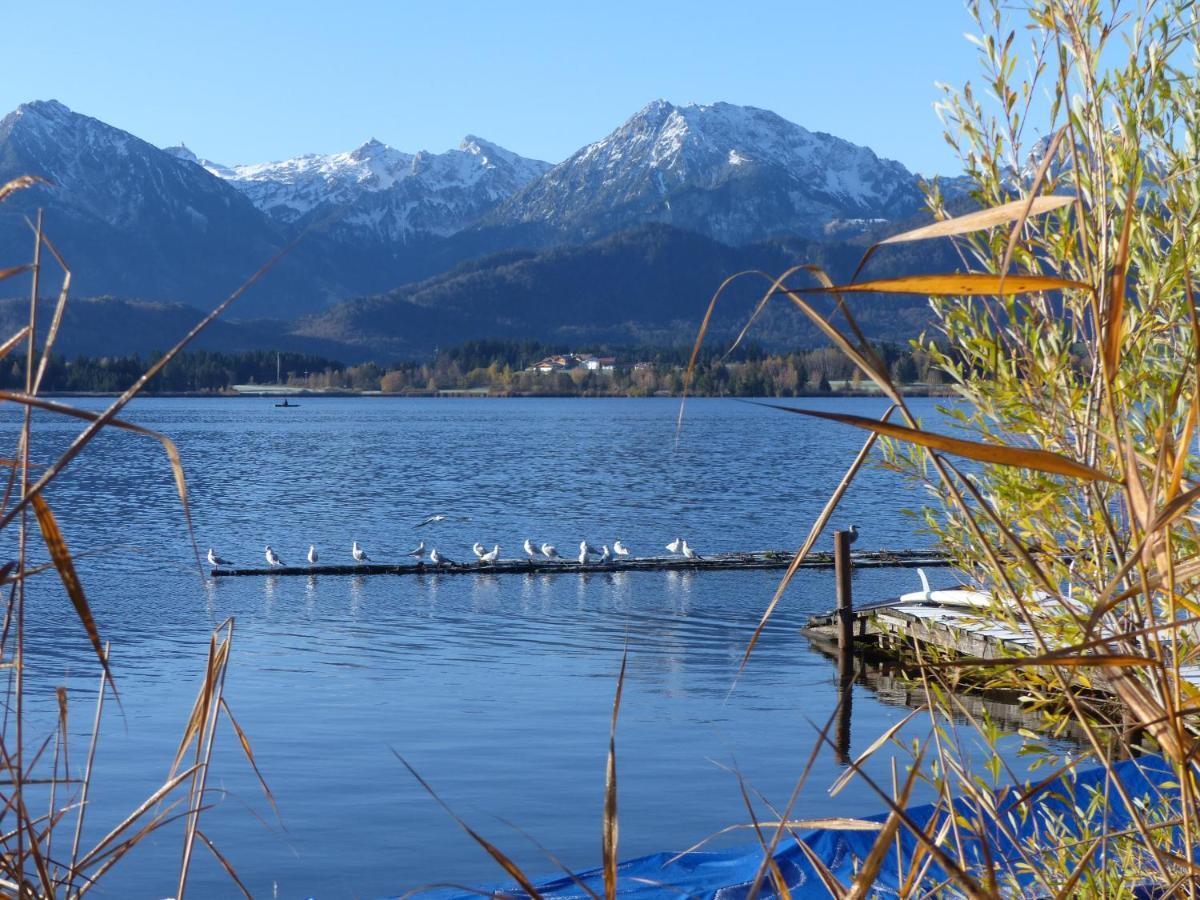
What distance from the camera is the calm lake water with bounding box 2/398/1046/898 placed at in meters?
11.1

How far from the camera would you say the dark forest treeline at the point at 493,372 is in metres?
139

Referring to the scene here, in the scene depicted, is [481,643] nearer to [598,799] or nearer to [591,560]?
[591,560]

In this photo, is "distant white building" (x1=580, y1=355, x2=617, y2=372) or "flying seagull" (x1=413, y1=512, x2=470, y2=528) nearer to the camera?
"flying seagull" (x1=413, y1=512, x2=470, y2=528)

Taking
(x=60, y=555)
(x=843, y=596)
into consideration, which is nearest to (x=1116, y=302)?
(x=60, y=555)

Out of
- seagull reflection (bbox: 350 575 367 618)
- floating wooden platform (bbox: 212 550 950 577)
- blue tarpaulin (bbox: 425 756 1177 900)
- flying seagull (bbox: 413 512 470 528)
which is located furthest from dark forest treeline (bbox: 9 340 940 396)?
blue tarpaulin (bbox: 425 756 1177 900)

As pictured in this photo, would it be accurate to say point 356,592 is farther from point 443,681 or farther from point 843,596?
point 843,596

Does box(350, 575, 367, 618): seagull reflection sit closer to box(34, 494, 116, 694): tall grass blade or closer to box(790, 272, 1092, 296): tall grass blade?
box(34, 494, 116, 694): tall grass blade

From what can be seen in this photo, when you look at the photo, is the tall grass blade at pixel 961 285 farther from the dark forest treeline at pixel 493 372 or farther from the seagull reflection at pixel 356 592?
the dark forest treeline at pixel 493 372

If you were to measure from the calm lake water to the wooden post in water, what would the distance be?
54cm

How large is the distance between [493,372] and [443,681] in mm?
168597

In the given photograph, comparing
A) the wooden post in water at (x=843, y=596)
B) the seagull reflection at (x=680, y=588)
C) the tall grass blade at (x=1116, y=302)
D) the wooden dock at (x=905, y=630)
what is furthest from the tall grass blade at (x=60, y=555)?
the seagull reflection at (x=680, y=588)

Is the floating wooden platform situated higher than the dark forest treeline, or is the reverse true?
the dark forest treeline

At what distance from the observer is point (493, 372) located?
607ft

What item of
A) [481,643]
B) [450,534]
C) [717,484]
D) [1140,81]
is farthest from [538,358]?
[1140,81]
